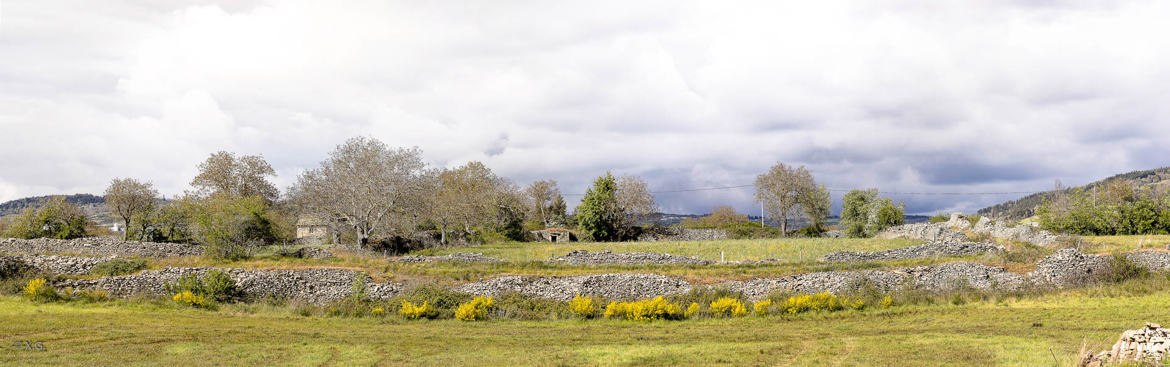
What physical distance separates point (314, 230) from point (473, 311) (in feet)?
237

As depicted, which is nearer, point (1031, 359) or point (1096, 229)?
point (1031, 359)

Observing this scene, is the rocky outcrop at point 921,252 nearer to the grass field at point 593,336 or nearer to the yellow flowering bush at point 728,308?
the grass field at point 593,336

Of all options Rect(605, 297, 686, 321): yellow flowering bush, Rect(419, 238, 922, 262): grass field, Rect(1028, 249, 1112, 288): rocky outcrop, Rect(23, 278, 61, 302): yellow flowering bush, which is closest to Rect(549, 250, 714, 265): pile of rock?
Rect(419, 238, 922, 262): grass field

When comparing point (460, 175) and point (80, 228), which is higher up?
point (460, 175)

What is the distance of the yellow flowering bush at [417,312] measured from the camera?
30.3 m

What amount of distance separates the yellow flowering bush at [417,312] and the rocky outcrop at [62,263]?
23.1 m

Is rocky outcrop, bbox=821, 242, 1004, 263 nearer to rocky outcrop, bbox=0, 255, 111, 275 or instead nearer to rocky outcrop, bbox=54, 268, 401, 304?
rocky outcrop, bbox=54, 268, 401, 304

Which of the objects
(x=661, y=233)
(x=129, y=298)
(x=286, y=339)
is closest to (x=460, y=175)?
(x=661, y=233)

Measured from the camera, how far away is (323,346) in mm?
21703

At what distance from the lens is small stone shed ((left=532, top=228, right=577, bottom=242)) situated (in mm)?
92375

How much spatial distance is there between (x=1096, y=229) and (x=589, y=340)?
68888 millimetres

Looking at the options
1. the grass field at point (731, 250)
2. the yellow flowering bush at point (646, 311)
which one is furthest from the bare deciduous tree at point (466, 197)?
the yellow flowering bush at point (646, 311)

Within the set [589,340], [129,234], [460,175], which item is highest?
[460,175]

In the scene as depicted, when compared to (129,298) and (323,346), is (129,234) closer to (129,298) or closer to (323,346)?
(129,298)
